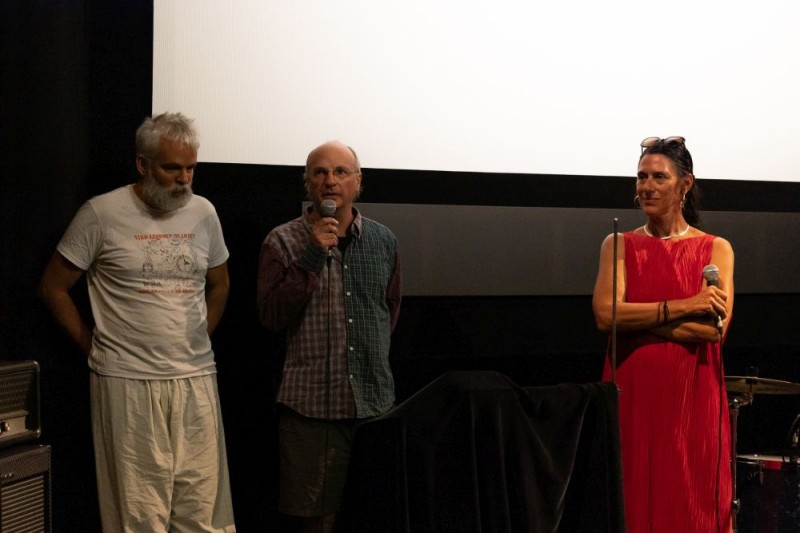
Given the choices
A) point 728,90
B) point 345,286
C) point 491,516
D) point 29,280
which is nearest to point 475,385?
point 491,516

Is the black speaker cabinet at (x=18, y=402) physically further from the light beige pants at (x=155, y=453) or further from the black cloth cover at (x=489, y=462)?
the black cloth cover at (x=489, y=462)

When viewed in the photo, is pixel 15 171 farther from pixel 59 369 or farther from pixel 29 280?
pixel 59 369

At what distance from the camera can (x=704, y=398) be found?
2.91 metres

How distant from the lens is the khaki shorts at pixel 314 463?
2986mm

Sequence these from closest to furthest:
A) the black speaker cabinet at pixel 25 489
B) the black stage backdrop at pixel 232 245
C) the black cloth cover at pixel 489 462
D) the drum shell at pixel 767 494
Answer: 1. the black cloth cover at pixel 489 462
2. the black speaker cabinet at pixel 25 489
3. the black stage backdrop at pixel 232 245
4. the drum shell at pixel 767 494

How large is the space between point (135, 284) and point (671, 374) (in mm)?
1711

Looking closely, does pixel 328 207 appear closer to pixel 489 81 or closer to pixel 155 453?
pixel 155 453

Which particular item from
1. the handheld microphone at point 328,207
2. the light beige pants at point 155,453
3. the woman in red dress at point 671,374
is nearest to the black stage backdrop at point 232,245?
the light beige pants at point 155,453

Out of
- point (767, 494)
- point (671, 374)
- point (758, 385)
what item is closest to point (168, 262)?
point (671, 374)

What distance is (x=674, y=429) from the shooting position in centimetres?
289

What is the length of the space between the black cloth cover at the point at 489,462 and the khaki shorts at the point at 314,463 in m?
0.87

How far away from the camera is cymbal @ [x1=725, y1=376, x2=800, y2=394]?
365 cm

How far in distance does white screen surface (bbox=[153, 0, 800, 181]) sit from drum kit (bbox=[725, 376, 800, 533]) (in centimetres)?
112

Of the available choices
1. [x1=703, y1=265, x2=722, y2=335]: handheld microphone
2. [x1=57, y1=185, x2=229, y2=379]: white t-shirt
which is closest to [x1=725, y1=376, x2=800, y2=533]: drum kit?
[x1=703, y1=265, x2=722, y2=335]: handheld microphone
